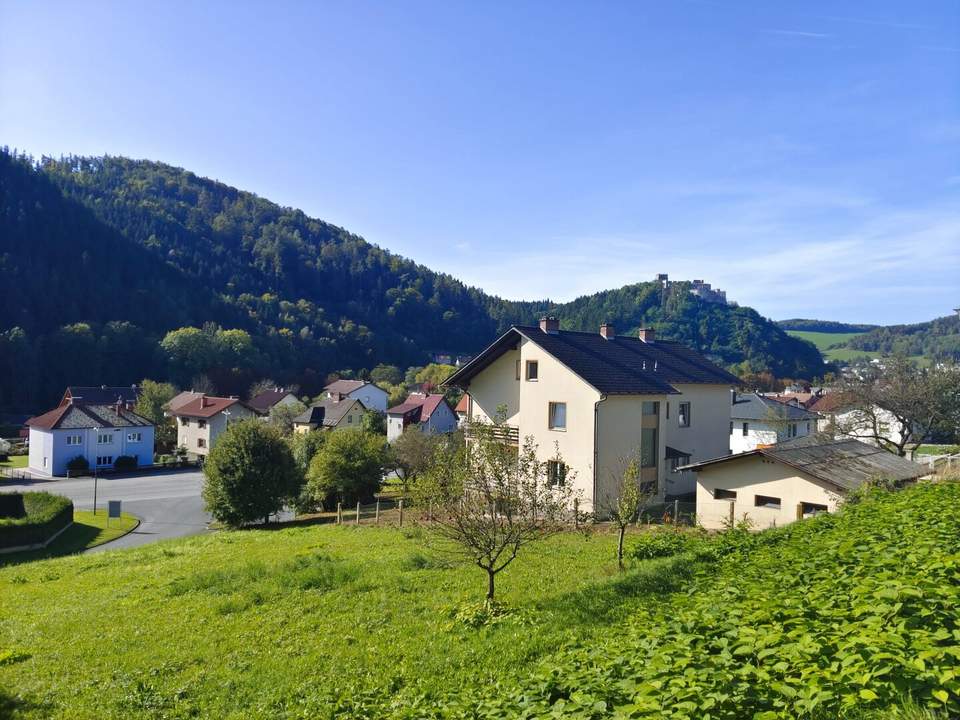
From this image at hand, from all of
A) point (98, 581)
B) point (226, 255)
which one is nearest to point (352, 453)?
point (98, 581)

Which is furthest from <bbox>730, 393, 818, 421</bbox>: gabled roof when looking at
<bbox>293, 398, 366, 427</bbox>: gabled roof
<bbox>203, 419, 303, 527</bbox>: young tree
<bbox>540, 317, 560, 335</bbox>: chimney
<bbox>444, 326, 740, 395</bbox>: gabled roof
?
<bbox>203, 419, 303, 527</bbox>: young tree

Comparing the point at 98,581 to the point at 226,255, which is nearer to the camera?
the point at 98,581

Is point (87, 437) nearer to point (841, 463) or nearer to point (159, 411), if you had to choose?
point (159, 411)

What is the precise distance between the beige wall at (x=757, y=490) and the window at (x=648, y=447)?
4702 millimetres

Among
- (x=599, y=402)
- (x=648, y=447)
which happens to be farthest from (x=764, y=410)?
(x=599, y=402)

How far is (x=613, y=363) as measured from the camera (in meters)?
28.0

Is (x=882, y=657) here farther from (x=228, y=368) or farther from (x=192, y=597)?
(x=228, y=368)

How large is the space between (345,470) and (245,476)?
5.69 meters

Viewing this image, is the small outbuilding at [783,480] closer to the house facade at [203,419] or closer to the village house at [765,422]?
the village house at [765,422]

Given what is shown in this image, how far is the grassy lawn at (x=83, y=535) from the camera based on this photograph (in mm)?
26953

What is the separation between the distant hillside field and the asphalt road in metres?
14.7

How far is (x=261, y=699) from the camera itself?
8.31 m

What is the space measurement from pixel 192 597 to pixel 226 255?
18094 centimetres

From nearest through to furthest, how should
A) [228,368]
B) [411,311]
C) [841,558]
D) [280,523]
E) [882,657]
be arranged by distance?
[882,657] < [841,558] < [280,523] < [228,368] < [411,311]
